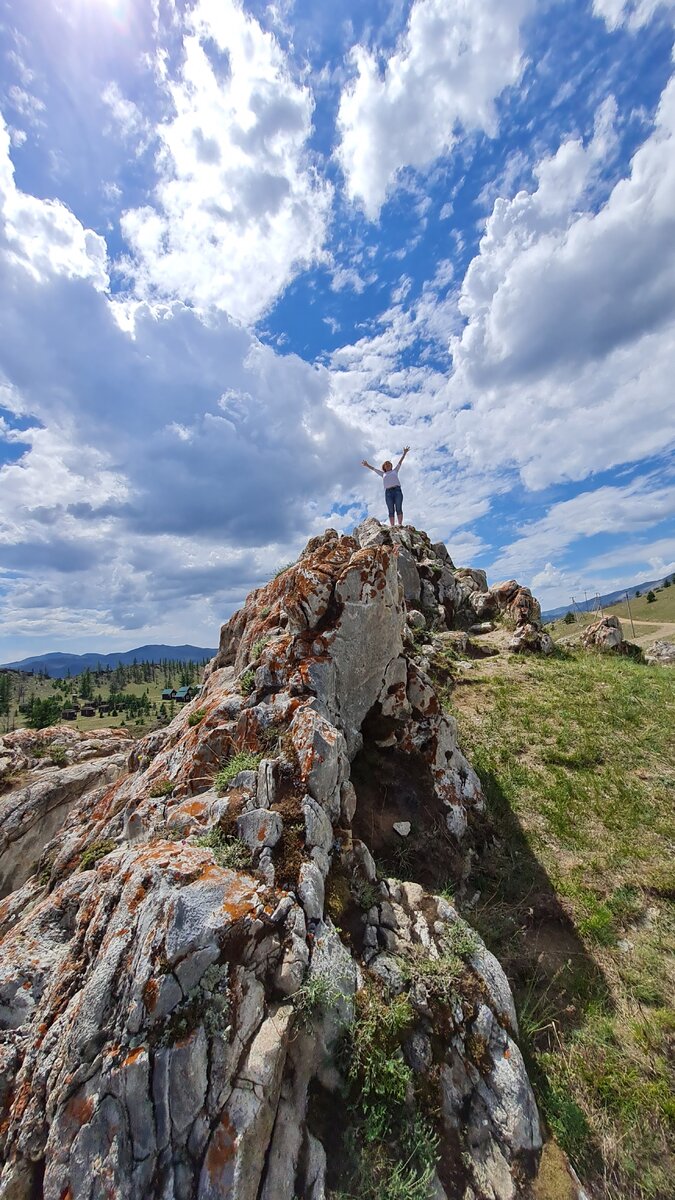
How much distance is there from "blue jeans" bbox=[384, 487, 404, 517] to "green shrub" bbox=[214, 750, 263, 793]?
22.7 m

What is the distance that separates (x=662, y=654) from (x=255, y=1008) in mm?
38011

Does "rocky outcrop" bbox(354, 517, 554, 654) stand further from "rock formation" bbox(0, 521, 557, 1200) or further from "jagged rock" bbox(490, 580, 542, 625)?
"rock formation" bbox(0, 521, 557, 1200)

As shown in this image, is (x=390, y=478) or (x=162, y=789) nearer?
(x=162, y=789)

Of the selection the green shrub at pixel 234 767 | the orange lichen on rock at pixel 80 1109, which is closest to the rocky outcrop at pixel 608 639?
the green shrub at pixel 234 767

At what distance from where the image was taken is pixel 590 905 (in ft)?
33.8

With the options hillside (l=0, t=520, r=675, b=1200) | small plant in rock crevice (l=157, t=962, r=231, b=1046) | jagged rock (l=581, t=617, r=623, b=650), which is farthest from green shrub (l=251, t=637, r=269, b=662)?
jagged rock (l=581, t=617, r=623, b=650)

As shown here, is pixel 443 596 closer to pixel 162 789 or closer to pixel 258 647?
pixel 258 647

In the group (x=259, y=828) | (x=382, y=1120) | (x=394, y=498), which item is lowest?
(x=382, y=1120)

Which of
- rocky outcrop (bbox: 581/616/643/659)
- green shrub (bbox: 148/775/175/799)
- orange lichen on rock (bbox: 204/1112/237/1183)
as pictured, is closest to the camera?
orange lichen on rock (bbox: 204/1112/237/1183)

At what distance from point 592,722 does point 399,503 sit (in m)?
17.7

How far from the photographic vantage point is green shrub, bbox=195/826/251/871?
714 centimetres

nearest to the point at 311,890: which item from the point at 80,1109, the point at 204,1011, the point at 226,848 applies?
the point at 226,848

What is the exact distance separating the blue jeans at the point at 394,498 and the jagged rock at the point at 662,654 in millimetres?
19880

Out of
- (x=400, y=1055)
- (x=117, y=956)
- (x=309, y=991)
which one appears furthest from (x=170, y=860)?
(x=400, y=1055)
